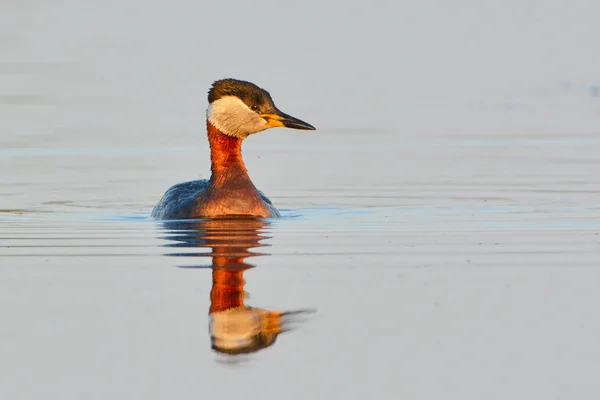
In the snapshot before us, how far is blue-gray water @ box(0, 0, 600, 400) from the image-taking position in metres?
9.29

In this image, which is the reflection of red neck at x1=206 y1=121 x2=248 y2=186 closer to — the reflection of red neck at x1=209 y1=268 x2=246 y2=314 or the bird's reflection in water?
the bird's reflection in water

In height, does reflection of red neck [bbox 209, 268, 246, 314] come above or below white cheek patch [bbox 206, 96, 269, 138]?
below

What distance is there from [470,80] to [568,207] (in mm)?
13062

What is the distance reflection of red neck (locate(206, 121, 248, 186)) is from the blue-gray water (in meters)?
0.77

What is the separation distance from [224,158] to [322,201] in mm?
1997

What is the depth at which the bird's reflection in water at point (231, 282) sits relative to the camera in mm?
9680

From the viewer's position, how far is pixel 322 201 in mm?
17641

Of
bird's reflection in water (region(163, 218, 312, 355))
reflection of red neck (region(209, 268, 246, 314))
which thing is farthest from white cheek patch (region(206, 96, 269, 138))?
reflection of red neck (region(209, 268, 246, 314))

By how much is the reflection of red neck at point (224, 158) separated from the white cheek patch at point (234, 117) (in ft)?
0.24

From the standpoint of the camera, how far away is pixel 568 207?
637 inches

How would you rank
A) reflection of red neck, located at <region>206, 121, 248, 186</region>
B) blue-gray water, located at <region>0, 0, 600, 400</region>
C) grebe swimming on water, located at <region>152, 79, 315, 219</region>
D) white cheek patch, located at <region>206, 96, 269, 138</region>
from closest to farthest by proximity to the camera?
blue-gray water, located at <region>0, 0, 600, 400</region> → grebe swimming on water, located at <region>152, 79, 315, 219</region> → reflection of red neck, located at <region>206, 121, 248, 186</region> → white cheek patch, located at <region>206, 96, 269, 138</region>

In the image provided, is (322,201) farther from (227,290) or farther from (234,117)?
(227,290)

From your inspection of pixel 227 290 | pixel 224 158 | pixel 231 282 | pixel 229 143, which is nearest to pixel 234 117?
pixel 229 143

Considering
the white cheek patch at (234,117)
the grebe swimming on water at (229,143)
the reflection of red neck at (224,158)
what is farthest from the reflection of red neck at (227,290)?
the white cheek patch at (234,117)
